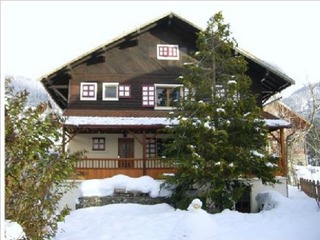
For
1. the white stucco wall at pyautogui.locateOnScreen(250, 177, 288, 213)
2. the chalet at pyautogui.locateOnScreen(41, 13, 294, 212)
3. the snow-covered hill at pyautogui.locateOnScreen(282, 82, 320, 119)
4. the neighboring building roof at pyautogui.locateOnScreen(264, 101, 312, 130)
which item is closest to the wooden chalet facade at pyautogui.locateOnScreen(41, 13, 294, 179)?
the chalet at pyautogui.locateOnScreen(41, 13, 294, 212)

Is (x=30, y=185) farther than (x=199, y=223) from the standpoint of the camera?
No

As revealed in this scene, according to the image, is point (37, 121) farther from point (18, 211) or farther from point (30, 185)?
point (18, 211)

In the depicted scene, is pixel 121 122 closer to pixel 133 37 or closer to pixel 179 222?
pixel 133 37

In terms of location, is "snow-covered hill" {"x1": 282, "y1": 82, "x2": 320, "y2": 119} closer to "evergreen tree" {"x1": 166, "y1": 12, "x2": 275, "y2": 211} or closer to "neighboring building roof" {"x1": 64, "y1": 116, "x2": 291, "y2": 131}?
"neighboring building roof" {"x1": 64, "y1": 116, "x2": 291, "y2": 131}

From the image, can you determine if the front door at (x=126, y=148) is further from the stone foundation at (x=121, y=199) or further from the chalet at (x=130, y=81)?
the stone foundation at (x=121, y=199)

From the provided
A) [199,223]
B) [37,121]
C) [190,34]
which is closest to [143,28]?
[190,34]

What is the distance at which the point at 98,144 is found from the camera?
2331cm

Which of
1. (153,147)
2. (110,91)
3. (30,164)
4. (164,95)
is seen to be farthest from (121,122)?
(30,164)

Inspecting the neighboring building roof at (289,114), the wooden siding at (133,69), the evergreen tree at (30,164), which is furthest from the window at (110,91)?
the neighboring building roof at (289,114)

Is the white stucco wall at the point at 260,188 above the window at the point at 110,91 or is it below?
below

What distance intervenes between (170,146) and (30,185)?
36.6 ft

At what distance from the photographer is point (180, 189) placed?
1741 centimetres

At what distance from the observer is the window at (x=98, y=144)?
23234 millimetres

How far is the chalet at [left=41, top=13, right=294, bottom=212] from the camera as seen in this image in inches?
886
